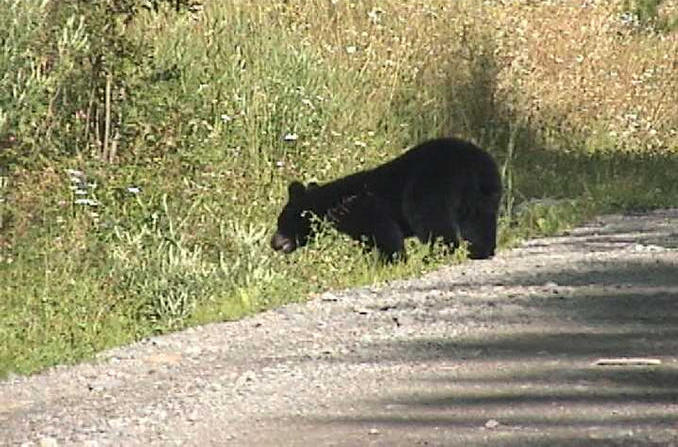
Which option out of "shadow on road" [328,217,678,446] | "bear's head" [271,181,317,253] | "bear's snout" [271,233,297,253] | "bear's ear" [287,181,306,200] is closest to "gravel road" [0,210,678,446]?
"shadow on road" [328,217,678,446]

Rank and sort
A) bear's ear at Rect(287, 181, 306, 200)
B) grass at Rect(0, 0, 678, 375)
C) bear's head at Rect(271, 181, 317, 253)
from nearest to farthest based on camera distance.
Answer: grass at Rect(0, 0, 678, 375) < bear's head at Rect(271, 181, 317, 253) < bear's ear at Rect(287, 181, 306, 200)

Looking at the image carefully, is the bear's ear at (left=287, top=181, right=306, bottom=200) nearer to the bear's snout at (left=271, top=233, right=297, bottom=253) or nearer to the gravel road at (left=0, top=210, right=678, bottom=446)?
the bear's snout at (left=271, top=233, right=297, bottom=253)

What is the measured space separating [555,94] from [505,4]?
2803mm

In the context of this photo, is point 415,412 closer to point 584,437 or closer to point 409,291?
point 584,437

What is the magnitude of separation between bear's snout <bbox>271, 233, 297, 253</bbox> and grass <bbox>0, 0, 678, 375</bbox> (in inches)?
5.4

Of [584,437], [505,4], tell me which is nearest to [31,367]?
[584,437]

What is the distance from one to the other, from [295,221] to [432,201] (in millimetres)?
1494

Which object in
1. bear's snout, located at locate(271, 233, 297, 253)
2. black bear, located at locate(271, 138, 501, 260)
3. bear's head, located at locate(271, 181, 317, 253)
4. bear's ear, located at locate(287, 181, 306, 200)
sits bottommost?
bear's snout, located at locate(271, 233, 297, 253)

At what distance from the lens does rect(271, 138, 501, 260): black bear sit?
11.9m

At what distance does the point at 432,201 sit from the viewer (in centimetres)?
1191

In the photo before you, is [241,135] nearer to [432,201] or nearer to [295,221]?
[295,221]

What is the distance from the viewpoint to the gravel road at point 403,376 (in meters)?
6.61

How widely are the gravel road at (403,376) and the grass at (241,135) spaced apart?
0.78 metres

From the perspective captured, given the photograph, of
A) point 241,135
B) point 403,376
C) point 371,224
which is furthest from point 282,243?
point 403,376
